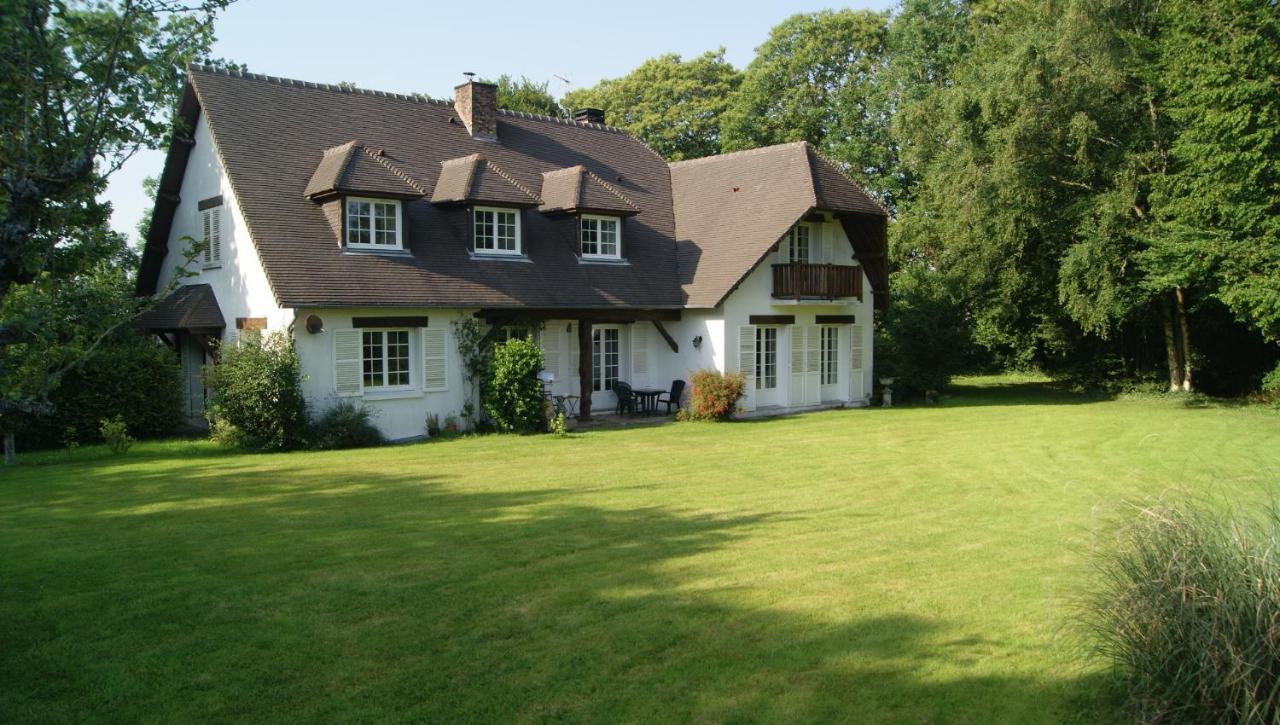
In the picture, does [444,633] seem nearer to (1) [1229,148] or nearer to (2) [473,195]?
(2) [473,195]

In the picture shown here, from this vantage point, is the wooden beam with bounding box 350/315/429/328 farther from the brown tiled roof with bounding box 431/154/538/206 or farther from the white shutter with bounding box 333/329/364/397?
the brown tiled roof with bounding box 431/154/538/206

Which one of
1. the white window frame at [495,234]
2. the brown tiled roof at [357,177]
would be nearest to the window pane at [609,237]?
the white window frame at [495,234]

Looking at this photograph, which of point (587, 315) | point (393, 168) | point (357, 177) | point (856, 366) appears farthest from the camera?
point (856, 366)

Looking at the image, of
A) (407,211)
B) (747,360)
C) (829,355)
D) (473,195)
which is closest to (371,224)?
(407,211)

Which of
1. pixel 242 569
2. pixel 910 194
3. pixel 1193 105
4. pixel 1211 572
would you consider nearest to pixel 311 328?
pixel 242 569

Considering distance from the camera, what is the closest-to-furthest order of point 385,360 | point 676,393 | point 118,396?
1. point 118,396
2. point 385,360
3. point 676,393

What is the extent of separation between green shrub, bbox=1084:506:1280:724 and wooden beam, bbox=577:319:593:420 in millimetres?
15461

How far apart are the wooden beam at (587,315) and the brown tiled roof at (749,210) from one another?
0.78 meters

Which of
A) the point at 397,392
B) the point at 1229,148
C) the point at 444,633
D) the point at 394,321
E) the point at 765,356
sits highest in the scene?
the point at 1229,148

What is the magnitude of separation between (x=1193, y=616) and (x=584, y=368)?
646 inches

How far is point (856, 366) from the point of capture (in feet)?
81.8

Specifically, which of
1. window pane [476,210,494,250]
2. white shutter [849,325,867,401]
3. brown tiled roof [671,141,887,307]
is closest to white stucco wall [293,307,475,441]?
window pane [476,210,494,250]

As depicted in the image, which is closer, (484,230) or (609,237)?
(484,230)

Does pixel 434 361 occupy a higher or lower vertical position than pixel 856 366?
higher
